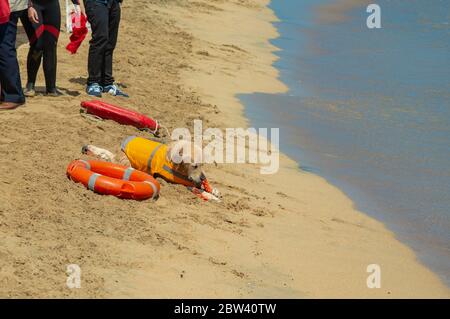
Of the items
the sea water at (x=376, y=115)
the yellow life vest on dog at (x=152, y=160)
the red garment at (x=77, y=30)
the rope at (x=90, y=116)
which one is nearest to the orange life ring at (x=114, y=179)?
the yellow life vest on dog at (x=152, y=160)

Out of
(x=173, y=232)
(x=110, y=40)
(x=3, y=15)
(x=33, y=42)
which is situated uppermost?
(x=3, y=15)

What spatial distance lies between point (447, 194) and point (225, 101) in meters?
3.51

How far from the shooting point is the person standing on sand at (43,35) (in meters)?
8.00

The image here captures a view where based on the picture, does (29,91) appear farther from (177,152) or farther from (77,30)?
(177,152)

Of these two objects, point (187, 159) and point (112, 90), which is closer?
point (187, 159)

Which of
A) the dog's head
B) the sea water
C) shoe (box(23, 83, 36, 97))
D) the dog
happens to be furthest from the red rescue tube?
the sea water

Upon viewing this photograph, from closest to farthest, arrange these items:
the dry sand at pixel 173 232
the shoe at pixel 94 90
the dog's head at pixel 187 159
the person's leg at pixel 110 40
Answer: the dry sand at pixel 173 232 → the dog's head at pixel 187 159 → the shoe at pixel 94 90 → the person's leg at pixel 110 40

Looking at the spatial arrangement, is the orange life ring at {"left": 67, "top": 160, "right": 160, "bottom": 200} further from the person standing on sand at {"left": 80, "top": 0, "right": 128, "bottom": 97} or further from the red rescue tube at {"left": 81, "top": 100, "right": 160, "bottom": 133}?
the person standing on sand at {"left": 80, "top": 0, "right": 128, "bottom": 97}

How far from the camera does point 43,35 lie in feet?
26.8

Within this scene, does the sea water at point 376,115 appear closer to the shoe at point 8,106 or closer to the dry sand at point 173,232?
the dry sand at point 173,232

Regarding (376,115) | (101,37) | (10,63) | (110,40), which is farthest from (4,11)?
(376,115)

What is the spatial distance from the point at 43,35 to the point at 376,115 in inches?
183

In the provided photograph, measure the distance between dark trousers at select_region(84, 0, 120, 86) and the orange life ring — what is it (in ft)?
8.62

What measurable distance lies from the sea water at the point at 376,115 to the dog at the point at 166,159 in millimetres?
1824
